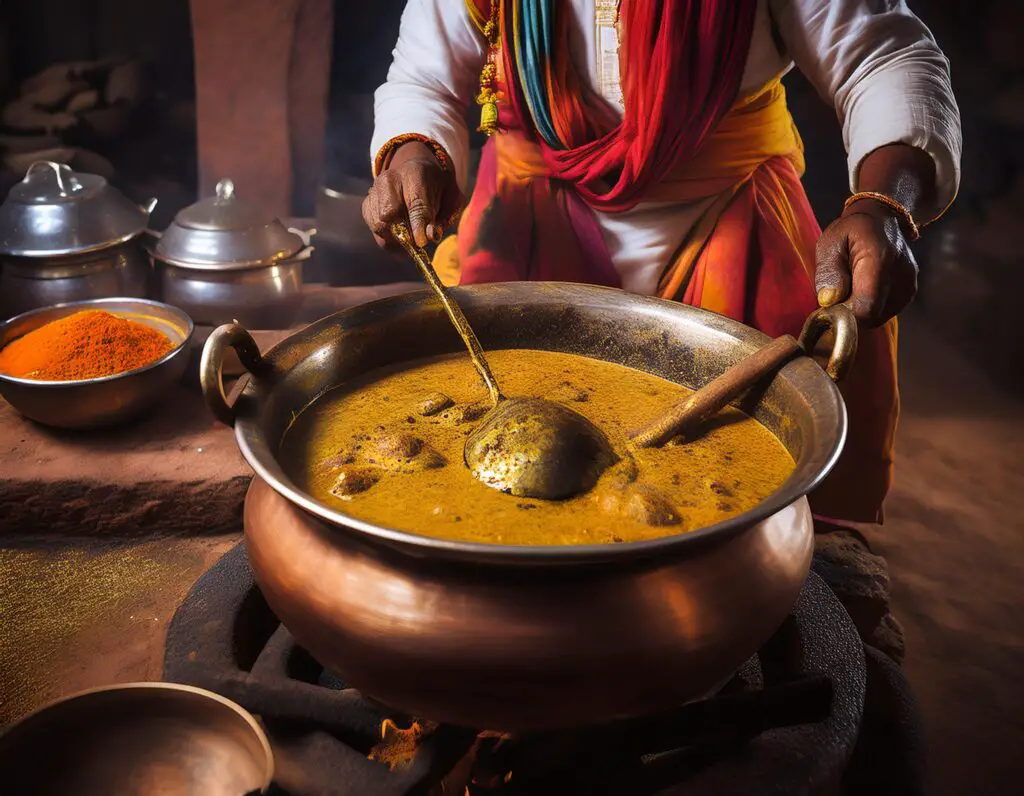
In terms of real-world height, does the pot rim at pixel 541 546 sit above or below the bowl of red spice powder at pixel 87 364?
above

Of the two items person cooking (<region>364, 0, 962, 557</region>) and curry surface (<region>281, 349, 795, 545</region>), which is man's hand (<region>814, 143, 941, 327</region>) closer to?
person cooking (<region>364, 0, 962, 557</region>)

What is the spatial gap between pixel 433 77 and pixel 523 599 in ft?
5.51

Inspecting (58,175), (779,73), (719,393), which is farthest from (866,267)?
(58,175)

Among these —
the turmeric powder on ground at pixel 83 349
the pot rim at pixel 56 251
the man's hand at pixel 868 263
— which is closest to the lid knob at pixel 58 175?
the pot rim at pixel 56 251

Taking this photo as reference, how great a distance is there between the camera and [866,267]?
1.52m

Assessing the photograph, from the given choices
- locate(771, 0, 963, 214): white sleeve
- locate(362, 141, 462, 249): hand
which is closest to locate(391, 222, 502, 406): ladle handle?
locate(362, 141, 462, 249): hand

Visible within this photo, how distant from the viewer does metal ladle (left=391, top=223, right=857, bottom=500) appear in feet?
4.30

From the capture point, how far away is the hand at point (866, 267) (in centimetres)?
150

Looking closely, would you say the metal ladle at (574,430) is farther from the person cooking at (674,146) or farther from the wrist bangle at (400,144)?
the wrist bangle at (400,144)

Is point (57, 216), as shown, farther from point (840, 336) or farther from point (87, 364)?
point (840, 336)

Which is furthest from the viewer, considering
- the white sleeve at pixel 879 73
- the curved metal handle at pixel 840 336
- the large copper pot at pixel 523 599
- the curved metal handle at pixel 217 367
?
the white sleeve at pixel 879 73

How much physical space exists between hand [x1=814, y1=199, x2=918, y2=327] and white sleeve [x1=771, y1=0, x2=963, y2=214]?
12.2 inches

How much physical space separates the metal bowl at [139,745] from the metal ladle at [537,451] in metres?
0.53

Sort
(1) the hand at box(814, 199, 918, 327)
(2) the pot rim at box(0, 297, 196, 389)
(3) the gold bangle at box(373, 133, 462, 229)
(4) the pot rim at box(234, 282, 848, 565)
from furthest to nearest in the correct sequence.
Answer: (2) the pot rim at box(0, 297, 196, 389), (3) the gold bangle at box(373, 133, 462, 229), (1) the hand at box(814, 199, 918, 327), (4) the pot rim at box(234, 282, 848, 565)
